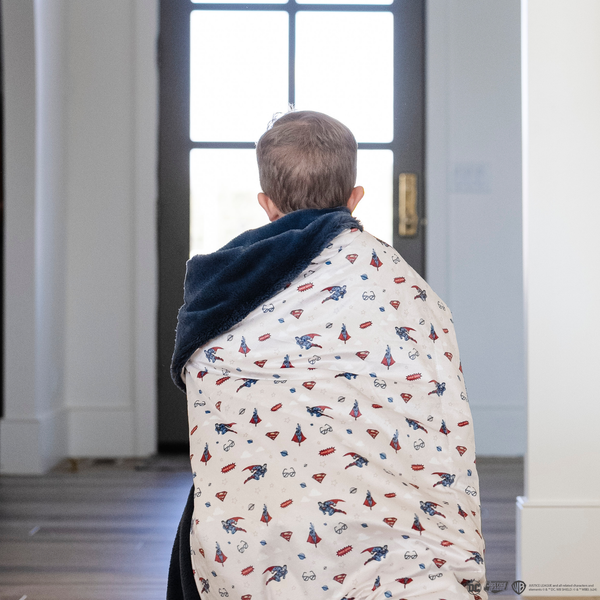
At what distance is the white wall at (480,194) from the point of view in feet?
9.71

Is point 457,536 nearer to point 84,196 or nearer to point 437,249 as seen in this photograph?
point 437,249

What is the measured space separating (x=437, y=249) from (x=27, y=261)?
167 cm

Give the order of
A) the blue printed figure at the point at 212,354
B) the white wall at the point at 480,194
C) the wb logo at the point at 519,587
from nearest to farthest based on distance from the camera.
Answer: the blue printed figure at the point at 212,354
the wb logo at the point at 519,587
the white wall at the point at 480,194

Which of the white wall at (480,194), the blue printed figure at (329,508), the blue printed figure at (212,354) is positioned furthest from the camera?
the white wall at (480,194)

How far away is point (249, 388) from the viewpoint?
922 mm

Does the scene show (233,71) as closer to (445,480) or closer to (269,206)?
(269,206)

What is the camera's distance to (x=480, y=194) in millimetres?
2965

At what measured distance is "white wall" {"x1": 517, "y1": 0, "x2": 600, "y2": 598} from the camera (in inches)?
62.5

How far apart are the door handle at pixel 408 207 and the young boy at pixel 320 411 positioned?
206cm

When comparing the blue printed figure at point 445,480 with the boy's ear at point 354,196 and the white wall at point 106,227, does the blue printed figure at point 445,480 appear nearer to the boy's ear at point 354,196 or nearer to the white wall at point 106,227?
the boy's ear at point 354,196

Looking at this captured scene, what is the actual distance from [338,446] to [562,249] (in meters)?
0.97

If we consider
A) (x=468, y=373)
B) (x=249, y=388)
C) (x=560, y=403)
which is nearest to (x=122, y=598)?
(x=249, y=388)

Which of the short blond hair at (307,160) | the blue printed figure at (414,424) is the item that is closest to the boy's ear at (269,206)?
the short blond hair at (307,160)

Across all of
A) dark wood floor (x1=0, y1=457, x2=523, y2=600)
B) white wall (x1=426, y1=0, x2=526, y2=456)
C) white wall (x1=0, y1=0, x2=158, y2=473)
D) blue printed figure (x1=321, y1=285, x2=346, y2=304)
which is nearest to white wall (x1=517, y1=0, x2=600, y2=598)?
dark wood floor (x1=0, y1=457, x2=523, y2=600)
